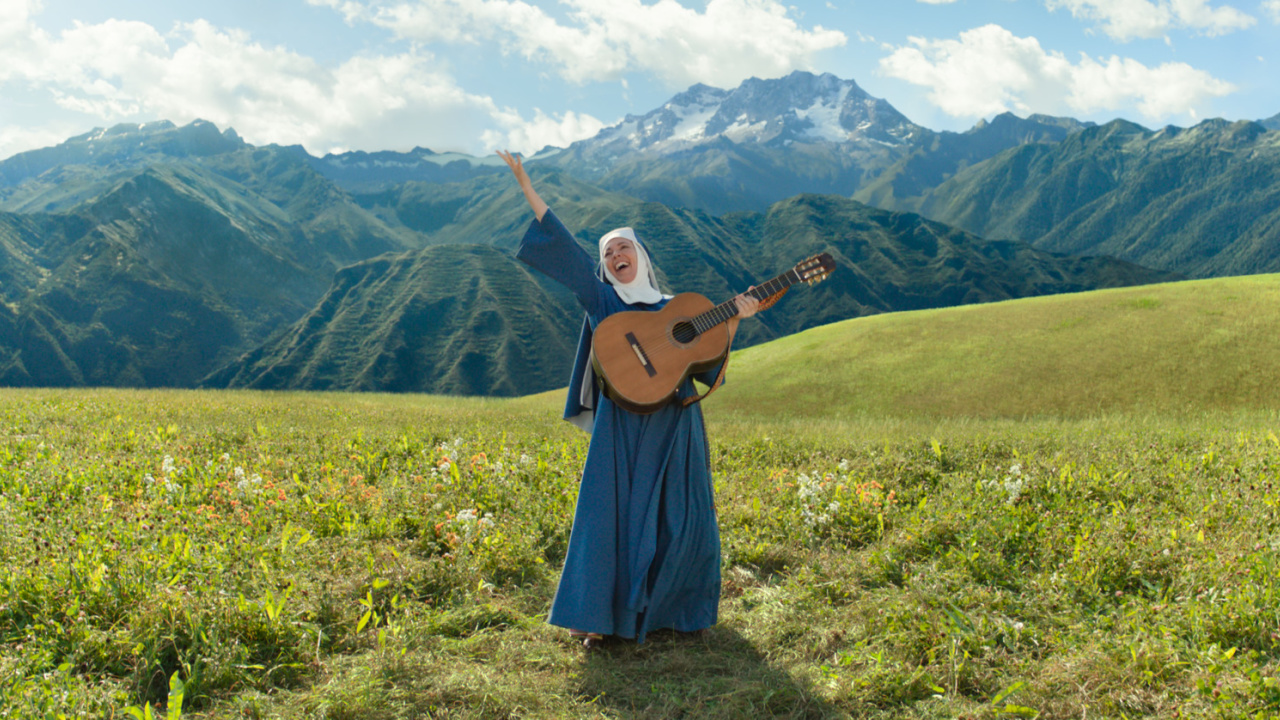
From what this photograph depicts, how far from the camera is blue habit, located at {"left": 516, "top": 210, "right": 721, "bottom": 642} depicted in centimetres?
502

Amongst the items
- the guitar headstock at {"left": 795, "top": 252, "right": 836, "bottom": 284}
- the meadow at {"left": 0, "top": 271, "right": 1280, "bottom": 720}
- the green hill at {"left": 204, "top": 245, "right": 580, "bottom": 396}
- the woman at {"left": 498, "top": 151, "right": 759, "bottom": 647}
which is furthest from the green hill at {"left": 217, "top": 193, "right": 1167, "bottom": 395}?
the guitar headstock at {"left": 795, "top": 252, "right": 836, "bottom": 284}

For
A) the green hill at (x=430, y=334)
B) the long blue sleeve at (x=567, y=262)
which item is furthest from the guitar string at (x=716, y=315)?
the green hill at (x=430, y=334)

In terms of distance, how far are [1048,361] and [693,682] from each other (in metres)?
19.4

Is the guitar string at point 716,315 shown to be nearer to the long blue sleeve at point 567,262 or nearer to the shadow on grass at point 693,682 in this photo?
the long blue sleeve at point 567,262

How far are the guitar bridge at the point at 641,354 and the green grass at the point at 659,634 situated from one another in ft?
6.26

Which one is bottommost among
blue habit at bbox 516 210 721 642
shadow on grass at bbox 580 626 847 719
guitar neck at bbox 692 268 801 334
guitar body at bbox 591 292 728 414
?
shadow on grass at bbox 580 626 847 719

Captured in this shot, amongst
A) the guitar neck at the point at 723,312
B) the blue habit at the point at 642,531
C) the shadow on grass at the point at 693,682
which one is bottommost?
the shadow on grass at the point at 693,682

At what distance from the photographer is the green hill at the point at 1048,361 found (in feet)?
59.4

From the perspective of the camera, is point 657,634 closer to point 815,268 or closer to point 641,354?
point 641,354

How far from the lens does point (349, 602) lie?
5441mm

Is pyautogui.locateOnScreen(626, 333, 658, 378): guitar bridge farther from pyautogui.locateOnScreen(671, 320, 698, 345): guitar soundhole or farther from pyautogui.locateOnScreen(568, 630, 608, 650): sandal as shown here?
pyautogui.locateOnScreen(568, 630, 608, 650): sandal

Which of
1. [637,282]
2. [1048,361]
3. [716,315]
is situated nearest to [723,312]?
[716,315]

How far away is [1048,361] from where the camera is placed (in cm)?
2056

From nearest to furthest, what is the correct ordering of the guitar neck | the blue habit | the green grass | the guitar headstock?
1. the green grass
2. the blue habit
3. the guitar neck
4. the guitar headstock
